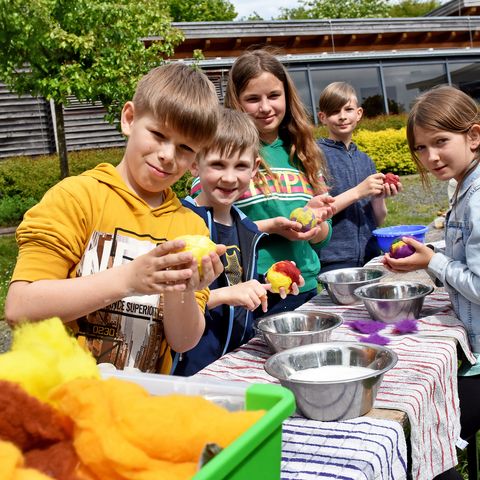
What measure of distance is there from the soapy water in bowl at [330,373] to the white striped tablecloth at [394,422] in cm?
10

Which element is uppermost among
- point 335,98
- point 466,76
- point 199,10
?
point 199,10

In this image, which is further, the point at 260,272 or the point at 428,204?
the point at 428,204

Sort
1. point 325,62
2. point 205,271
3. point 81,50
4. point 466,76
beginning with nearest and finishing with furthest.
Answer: point 205,271 < point 81,50 < point 325,62 < point 466,76

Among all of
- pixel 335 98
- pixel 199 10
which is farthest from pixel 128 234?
pixel 199 10

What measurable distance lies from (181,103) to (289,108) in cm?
155

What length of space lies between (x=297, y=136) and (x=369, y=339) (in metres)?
1.33

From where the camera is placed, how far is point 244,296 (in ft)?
6.96

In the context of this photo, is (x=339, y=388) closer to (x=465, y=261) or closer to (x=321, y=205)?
(x=465, y=261)

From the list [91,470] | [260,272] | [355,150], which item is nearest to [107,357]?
[91,470]

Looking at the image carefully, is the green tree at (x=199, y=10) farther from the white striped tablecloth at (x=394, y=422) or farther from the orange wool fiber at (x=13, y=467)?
the orange wool fiber at (x=13, y=467)

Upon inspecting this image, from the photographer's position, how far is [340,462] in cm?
134

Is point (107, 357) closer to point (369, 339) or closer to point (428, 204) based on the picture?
point (369, 339)

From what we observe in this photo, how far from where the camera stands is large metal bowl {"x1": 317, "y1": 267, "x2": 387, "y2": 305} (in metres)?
2.78

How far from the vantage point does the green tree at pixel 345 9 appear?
178ft
